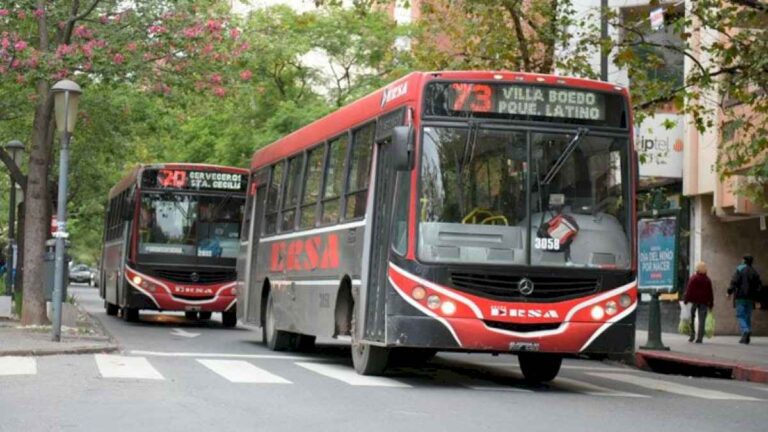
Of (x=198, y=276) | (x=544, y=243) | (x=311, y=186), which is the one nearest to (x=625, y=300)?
(x=544, y=243)

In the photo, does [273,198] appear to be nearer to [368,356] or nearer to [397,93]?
[368,356]

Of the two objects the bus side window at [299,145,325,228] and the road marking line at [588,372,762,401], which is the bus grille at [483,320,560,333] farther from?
the bus side window at [299,145,325,228]

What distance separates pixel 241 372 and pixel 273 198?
6195 mm

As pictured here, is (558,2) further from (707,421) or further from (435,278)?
(707,421)

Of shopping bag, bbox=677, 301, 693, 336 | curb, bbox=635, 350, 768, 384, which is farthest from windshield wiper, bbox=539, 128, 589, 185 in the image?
shopping bag, bbox=677, 301, 693, 336

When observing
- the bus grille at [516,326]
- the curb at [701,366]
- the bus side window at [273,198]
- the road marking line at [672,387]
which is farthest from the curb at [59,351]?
the curb at [701,366]

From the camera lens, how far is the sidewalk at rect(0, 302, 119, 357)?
60.0 ft

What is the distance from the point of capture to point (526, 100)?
1520 centimetres

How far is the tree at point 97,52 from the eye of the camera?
76.1 ft

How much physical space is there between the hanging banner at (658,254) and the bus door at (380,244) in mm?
9447

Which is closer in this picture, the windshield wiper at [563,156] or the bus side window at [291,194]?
the windshield wiper at [563,156]

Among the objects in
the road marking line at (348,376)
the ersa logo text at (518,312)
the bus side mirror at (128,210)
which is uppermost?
the bus side mirror at (128,210)

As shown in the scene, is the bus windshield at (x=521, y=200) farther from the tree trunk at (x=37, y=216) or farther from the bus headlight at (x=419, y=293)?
the tree trunk at (x=37, y=216)

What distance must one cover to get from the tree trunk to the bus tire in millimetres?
10147
